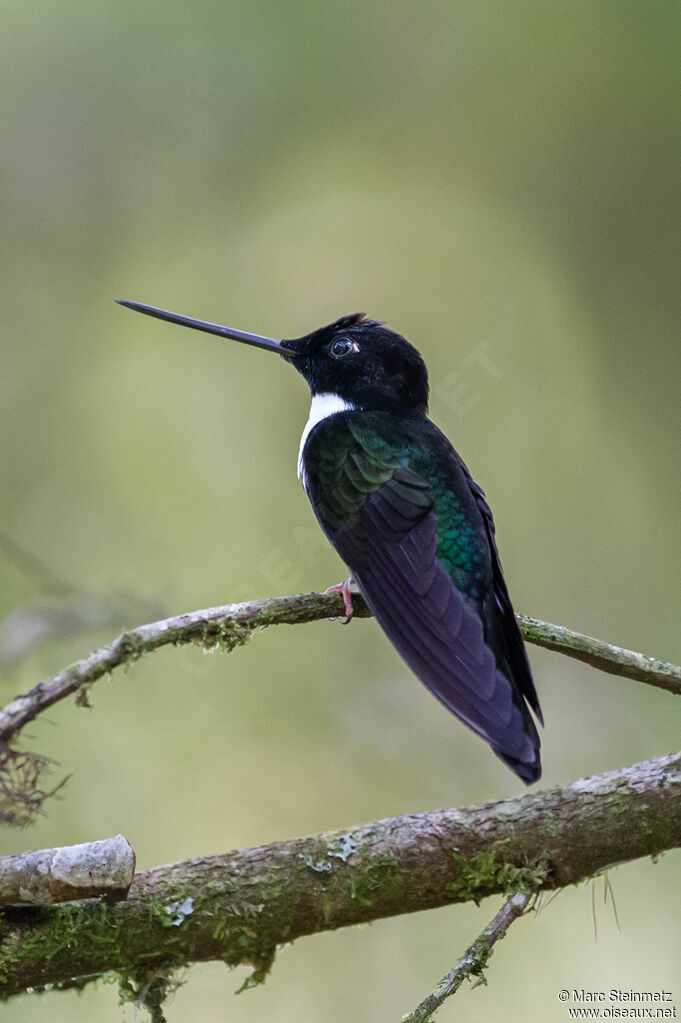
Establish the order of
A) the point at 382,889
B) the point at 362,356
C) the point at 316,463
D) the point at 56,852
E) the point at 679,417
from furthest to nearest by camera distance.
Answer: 1. the point at 679,417
2. the point at 362,356
3. the point at 316,463
4. the point at 382,889
5. the point at 56,852

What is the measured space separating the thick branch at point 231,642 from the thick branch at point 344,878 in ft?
1.23

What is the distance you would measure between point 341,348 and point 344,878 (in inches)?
109

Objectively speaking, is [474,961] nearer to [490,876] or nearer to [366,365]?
[490,876]

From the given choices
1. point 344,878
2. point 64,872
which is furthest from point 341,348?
point 64,872

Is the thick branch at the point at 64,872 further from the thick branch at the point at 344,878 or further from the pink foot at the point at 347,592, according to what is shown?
the pink foot at the point at 347,592

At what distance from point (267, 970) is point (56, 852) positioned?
2.44 feet

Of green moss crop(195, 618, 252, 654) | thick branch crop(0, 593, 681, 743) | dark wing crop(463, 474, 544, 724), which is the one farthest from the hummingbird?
green moss crop(195, 618, 252, 654)

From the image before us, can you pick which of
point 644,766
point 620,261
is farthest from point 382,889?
Result: point 620,261

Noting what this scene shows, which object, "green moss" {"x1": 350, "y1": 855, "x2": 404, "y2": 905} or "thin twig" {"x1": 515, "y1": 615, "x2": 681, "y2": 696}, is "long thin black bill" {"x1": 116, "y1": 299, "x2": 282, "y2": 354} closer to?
"thin twig" {"x1": 515, "y1": 615, "x2": 681, "y2": 696}

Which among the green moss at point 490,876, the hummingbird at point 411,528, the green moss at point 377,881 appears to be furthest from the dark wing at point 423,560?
the green moss at point 377,881

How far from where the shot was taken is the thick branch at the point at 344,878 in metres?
2.90

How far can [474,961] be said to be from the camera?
2836 millimetres

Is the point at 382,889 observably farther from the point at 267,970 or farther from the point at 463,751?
the point at 463,751

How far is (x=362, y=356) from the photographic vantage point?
16.5ft
